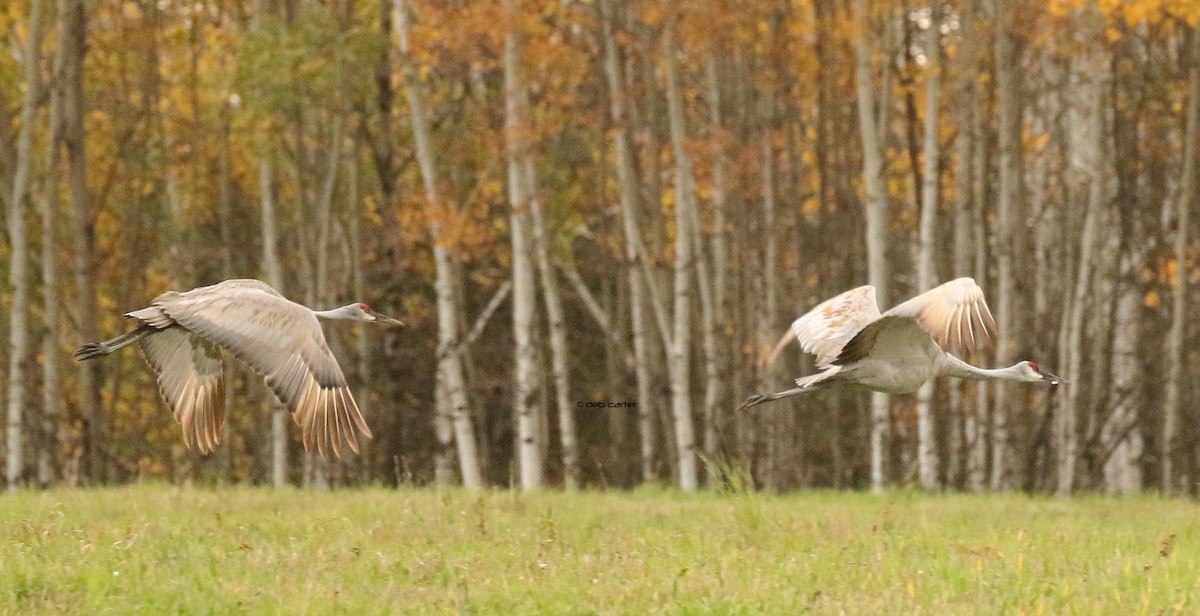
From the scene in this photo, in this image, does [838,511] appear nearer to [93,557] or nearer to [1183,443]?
[93,557]

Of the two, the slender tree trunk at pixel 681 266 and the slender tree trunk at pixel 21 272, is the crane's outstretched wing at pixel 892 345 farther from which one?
the slender tree trunk at pixel 21 272

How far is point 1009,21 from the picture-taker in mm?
18672

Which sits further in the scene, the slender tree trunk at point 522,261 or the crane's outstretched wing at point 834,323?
the slender tree trunk at point 522,261

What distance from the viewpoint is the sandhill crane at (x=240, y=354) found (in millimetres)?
8836

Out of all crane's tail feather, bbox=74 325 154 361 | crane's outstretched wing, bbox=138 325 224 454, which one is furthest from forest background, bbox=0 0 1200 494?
crane's tail feather, bbox=74 325 154 361

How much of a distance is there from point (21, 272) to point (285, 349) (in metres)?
10.8

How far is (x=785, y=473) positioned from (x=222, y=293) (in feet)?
41.7

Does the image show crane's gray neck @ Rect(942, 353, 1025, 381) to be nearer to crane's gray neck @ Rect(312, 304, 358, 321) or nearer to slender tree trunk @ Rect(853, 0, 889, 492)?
crane's gray neck @ Rect(312, 304, 358, 321)

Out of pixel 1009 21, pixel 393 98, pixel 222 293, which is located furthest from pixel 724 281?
pixel 222 293

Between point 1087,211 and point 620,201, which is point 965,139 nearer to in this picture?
point 1087,211

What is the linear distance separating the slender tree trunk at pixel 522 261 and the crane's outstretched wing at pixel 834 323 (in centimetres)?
646

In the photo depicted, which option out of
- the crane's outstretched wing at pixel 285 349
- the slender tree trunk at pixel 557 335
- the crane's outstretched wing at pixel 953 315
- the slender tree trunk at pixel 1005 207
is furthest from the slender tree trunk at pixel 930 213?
the crane's outstretched wing at pixel 285 349

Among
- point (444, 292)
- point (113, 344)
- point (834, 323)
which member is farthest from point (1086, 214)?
point (113, 344)

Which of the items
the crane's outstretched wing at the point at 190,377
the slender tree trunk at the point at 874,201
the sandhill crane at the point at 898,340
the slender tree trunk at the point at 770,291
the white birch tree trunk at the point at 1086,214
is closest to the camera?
the sandhill crane at the point at 898,340
